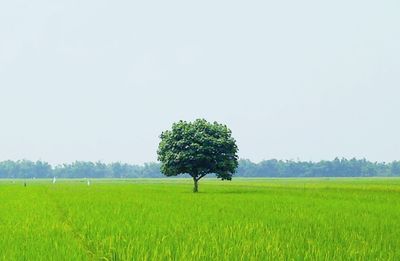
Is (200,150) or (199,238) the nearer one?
(199,238)

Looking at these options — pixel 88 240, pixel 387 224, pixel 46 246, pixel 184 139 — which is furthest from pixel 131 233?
pixel 184 139

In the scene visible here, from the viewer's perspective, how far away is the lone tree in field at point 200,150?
152 feet

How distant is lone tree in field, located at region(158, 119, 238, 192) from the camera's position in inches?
1818

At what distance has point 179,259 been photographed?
905 centimetres

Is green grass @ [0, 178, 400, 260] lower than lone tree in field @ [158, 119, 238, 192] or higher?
lower

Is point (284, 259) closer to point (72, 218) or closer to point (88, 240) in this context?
point (88, 240)

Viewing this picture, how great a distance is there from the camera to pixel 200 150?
45938 mm

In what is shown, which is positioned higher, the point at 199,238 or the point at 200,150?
the point at 200,150

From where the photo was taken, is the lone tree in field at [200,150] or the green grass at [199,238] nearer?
the green grass at [199,238]

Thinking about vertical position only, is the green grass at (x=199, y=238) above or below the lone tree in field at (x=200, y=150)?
below

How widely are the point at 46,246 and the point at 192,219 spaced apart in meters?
7.21

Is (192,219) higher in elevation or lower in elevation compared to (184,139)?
lower

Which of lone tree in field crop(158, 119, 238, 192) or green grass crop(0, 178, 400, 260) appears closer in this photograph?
green grass crop(0, 178, 400, 260)

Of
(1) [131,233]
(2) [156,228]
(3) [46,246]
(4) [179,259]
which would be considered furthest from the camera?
(2) [156,228]
